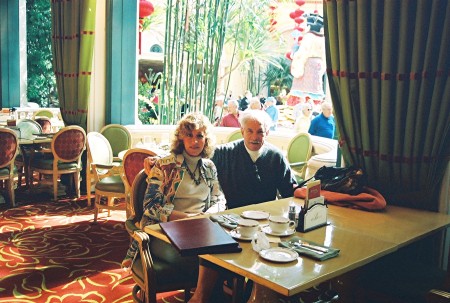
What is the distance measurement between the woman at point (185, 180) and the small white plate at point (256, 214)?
38cm

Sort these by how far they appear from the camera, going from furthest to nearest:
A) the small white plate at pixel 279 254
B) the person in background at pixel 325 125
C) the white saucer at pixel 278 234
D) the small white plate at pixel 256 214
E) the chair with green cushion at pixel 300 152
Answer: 1. the person in background at pixel 325 125
2. the chair with green cushion at pixel 300 152
3. the small white plate at pixel 256 214
4. the white saucer at pixel 278 234
5. the small white plate at pixel 279 254

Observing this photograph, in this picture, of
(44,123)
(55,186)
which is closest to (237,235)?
(55,186)

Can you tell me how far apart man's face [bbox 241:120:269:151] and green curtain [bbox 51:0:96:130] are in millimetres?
3477

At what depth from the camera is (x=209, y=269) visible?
2518 millimetres

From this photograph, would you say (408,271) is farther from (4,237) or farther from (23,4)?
(23,4)

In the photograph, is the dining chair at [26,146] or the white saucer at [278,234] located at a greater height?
the white saucer at [278,234]

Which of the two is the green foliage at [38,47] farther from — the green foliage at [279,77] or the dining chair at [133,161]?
the dining chair at [133,161]

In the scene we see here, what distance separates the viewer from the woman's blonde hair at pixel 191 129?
122 inches

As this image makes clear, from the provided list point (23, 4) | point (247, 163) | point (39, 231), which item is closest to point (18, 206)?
point (39, 231)

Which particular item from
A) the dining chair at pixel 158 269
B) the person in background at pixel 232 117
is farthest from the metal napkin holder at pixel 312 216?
the person in background at pixel 232 117

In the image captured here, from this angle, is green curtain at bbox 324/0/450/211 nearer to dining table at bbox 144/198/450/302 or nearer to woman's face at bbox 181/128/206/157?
dining table at bbox 144/198/450/302

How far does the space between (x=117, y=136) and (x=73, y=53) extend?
3.97ft

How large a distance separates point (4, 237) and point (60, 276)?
1199 mm

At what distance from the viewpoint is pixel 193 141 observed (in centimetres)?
311
